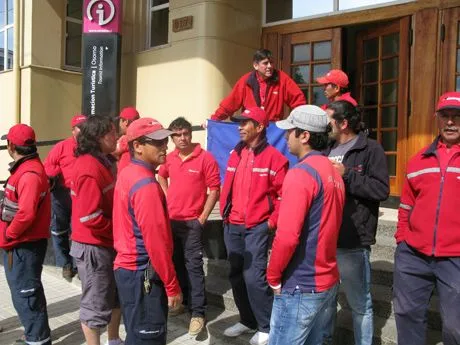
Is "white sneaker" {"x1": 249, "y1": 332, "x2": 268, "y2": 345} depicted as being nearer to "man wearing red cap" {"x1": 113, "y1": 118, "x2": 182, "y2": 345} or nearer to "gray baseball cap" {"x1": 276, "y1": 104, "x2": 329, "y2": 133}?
"man wearing red cap" {"x1": 113, "y1": 118, "x2": 182, "y2": 345}

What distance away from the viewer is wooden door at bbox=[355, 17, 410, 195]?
237 inches

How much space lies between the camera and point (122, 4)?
7879 mm

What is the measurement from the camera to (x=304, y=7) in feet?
23.3

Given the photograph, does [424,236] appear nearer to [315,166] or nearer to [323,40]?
[315,166]

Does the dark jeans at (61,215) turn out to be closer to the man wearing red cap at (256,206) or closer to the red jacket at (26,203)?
the red jacket at (26,203)

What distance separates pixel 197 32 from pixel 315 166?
5292 millimetres

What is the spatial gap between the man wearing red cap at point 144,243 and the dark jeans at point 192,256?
1.35m

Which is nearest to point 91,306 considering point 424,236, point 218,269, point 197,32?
point 218,269

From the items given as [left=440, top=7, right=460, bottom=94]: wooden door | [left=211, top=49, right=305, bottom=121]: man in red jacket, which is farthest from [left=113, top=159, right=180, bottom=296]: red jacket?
[left=440, top=7, right=460, bottom=94]: wooden door

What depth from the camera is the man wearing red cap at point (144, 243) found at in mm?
2621

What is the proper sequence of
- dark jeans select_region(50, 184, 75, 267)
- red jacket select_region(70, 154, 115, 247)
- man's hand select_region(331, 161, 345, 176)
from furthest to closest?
1. dark jeans select_region(50, 184, 75, 267)
2. red jacket select_region(70, 154, 115, 247)
3. man's hand select_region(331, 161, 345, 176)

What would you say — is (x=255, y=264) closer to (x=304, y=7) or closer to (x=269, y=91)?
(x=269, y=91)

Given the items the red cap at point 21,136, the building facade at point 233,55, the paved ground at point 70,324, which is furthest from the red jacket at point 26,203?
the building facade at point 233,55

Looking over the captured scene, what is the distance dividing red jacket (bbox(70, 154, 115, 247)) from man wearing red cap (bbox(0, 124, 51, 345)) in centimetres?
47
